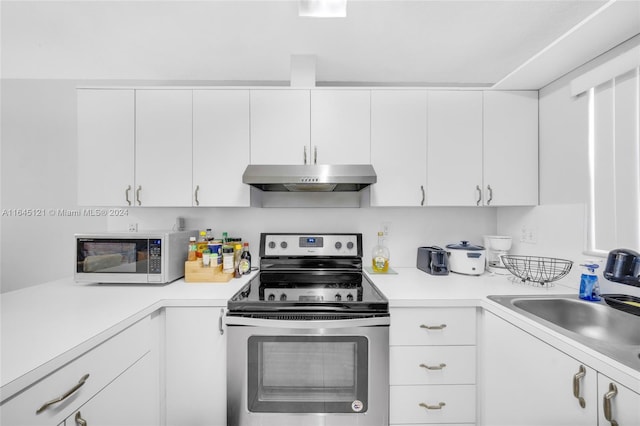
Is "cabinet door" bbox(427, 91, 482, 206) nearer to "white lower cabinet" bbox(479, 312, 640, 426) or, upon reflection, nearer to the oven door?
"white lower cabinet" bbox(479, 312, 640, 426)

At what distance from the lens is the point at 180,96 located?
1.77m

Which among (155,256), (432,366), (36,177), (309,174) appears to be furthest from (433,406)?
(36,177)

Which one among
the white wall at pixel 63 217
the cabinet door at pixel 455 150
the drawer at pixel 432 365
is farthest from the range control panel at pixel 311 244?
the drawer at pixel 432 365

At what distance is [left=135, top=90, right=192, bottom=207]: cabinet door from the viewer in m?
1.76

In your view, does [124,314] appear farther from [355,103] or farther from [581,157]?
[581,157]

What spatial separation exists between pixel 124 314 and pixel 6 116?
2.37m

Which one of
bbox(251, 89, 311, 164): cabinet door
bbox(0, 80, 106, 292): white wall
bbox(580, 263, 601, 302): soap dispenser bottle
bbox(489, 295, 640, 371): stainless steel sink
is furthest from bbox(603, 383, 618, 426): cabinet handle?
bbox(0, 80, 106, 292): white wall

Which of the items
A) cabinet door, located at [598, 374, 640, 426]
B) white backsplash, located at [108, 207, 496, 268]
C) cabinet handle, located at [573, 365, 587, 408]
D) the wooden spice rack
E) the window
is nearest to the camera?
cabinet door, located at [598, 374, 640, 426]

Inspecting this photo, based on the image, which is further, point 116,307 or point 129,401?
point 116,307

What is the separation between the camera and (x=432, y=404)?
1.37 metres

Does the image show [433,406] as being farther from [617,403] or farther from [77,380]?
[77,380]

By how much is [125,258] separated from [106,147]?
78 centimetres

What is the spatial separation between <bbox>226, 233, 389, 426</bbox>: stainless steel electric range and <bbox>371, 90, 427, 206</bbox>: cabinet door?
79 cm

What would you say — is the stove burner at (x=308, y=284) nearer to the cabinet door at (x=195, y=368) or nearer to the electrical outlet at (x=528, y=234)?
the cabinet door at (x=195, y=368)
